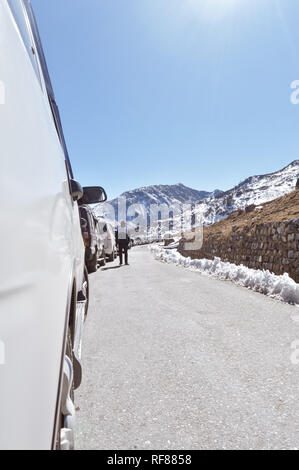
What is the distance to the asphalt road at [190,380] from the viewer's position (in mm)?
1983

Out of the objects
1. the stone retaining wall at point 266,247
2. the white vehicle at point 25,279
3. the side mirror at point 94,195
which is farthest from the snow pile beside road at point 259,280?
the white vehicle at point 25,279

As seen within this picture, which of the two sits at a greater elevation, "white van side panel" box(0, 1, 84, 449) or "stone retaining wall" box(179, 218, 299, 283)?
"white van side panel" box(0, 1, 84, 449)

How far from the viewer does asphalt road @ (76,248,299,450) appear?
1983 mm

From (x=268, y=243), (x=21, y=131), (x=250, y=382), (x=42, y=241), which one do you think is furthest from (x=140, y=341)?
(x=268, y=243)

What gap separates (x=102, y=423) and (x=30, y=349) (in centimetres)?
169

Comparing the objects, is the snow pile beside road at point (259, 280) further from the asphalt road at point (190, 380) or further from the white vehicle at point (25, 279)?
the white vehicle at point (25, 279)

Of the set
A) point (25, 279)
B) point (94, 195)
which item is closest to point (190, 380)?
point (25, 279)

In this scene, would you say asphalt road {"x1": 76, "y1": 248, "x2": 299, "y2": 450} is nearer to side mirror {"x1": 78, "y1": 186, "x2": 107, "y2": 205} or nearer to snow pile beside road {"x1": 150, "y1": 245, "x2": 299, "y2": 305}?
snow pile beside road {"x1": 150, "y1": 245, "x2": 299, "y2": 305}

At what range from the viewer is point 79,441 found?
75.5 inches

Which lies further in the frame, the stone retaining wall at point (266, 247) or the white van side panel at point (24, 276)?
the stone retaining wall at point (266, 247)

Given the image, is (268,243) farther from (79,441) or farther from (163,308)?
(79,441)
